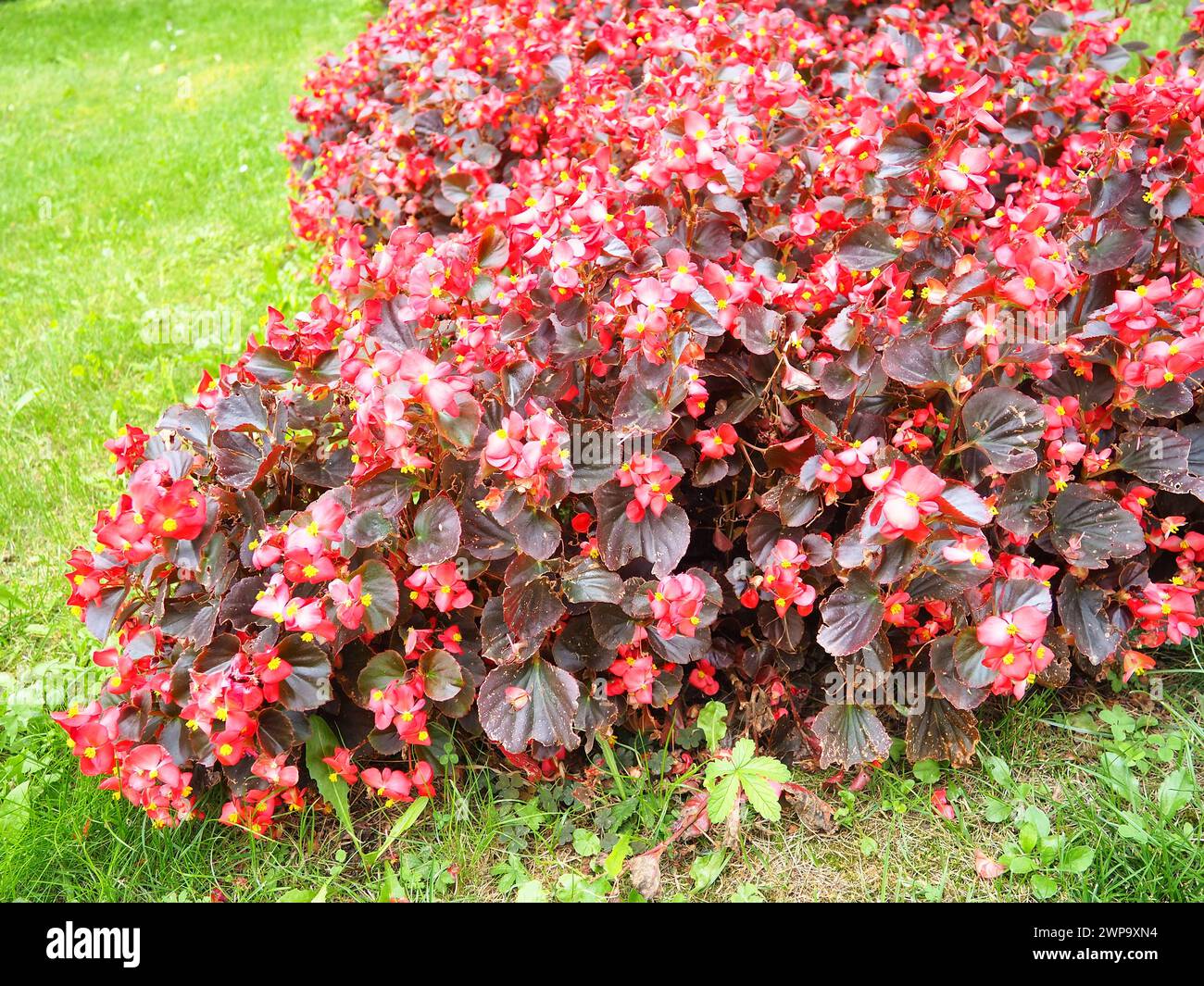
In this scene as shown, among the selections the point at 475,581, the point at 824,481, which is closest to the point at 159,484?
the point at 475,581

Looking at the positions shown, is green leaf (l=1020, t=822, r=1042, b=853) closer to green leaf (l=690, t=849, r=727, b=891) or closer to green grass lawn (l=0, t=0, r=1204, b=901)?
green grass lawn (l=0, t=0, r=1204, b=901)

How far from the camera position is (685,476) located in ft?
6.39

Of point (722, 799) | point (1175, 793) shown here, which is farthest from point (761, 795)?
point (1175, 793)

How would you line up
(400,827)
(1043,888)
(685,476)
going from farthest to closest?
(685,476)
(400,827)
(1043,888)

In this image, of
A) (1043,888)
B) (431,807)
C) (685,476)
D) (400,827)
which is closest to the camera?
(1043,888)

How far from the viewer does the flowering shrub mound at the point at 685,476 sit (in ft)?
5.10

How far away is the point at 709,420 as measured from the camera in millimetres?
1843

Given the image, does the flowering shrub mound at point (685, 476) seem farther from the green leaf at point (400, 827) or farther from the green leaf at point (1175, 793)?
the green leaf at point (1175, 793)

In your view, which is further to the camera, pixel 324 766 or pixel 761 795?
pixel 324 766

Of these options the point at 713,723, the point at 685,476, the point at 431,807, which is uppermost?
the point at 685,476

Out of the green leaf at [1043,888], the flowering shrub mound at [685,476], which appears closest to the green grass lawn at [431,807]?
the green leaf at [1043,888]

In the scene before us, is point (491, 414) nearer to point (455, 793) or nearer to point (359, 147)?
point (455, 793)

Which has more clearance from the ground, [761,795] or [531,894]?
[761,795]

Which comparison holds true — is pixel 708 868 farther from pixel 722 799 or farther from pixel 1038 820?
pixel 1038 820
